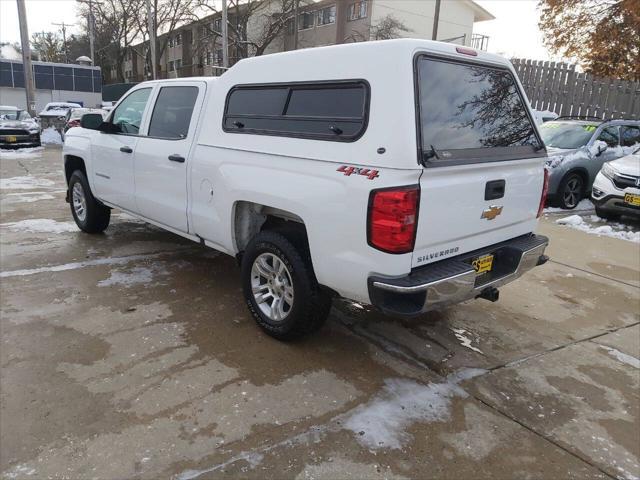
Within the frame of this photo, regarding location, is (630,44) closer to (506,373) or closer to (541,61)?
(541,61)

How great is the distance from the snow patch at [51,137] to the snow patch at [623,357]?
2060 cm

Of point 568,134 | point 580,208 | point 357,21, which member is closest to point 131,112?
point 580,208

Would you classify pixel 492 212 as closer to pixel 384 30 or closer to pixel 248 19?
pixel 384 30

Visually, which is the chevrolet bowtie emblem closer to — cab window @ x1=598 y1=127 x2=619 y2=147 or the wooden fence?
cab window @ x1=598 y1=127 x2=619 y2=147

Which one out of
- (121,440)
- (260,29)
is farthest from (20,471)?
(260,29)

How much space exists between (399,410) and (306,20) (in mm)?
41332

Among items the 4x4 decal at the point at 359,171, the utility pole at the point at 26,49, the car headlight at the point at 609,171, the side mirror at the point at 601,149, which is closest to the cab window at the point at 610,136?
the side mirror at the point at 601,149

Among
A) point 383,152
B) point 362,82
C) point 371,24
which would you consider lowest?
point 383,152

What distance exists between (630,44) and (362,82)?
1637 cm

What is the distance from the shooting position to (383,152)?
273cm

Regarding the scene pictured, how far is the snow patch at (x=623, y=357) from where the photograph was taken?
12.2 feet

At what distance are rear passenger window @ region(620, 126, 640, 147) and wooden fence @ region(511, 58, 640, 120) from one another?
111 inches

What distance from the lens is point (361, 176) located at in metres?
2.79

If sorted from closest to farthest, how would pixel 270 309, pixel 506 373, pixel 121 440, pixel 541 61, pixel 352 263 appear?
pixel 121 440 < pixel 352 263 < pixel 506 373 < pixel 270 309 < pixel 541 61
